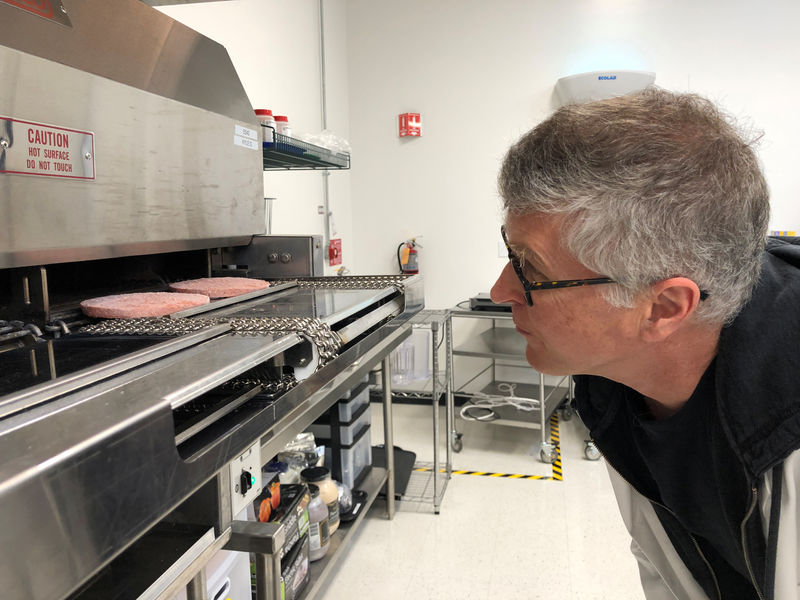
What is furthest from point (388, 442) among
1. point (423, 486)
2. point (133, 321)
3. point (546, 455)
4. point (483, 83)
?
point (483, 83)

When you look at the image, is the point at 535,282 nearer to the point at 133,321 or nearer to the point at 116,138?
the point at 133,321

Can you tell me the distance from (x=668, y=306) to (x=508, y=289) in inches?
9.8

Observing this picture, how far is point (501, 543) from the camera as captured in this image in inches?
92.7

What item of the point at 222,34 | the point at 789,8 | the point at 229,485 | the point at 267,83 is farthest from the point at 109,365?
the point at 789,8

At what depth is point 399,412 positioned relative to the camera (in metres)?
3.91

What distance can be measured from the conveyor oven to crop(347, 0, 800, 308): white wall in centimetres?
242

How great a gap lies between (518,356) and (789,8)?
8.34 feet

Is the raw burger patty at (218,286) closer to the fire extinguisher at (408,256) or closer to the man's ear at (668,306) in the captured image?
the man's ear at (668,306)

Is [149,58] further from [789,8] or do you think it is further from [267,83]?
[789,8]

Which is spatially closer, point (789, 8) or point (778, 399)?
point (778, 399)

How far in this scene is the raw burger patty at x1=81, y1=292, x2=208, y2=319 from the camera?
3.47 ft

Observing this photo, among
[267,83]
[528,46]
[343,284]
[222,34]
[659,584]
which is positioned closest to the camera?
[659,584]

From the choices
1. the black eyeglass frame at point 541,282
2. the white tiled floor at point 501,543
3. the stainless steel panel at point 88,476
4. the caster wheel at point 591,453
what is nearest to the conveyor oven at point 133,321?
the stainless steel panel at point 88,476

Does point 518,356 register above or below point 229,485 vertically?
below
